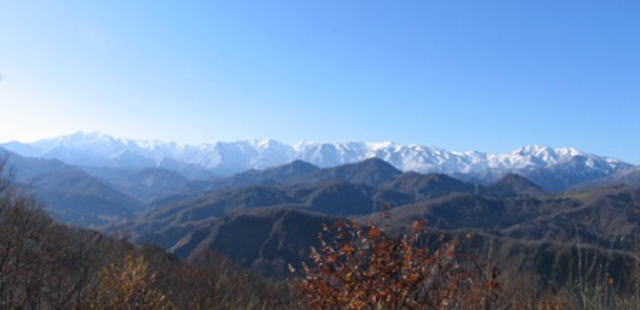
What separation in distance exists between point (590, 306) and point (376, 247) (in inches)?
89.4

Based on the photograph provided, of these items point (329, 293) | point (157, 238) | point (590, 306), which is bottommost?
point (157, 238)

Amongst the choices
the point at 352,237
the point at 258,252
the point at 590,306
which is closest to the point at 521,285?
the point at 590,306

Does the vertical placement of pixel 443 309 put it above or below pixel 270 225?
above

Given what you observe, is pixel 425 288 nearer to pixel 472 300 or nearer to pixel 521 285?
pixel 472 300

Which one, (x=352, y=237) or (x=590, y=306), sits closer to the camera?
(x=590, y=306)

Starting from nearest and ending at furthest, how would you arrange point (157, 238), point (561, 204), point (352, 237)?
point (352, 237) < point (157, 238) < point (561, 204)

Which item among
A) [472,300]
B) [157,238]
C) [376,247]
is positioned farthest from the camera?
[157,238]

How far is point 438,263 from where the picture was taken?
5539 mm

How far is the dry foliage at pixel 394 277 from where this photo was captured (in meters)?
5.29

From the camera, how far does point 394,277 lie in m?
5.79

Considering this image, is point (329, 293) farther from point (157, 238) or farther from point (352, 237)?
point (157, 238)

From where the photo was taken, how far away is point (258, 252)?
4326 inches

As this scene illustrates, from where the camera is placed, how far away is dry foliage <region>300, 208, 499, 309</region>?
17.4 feet

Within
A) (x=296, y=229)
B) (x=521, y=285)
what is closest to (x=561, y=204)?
(x=296, y=229)
